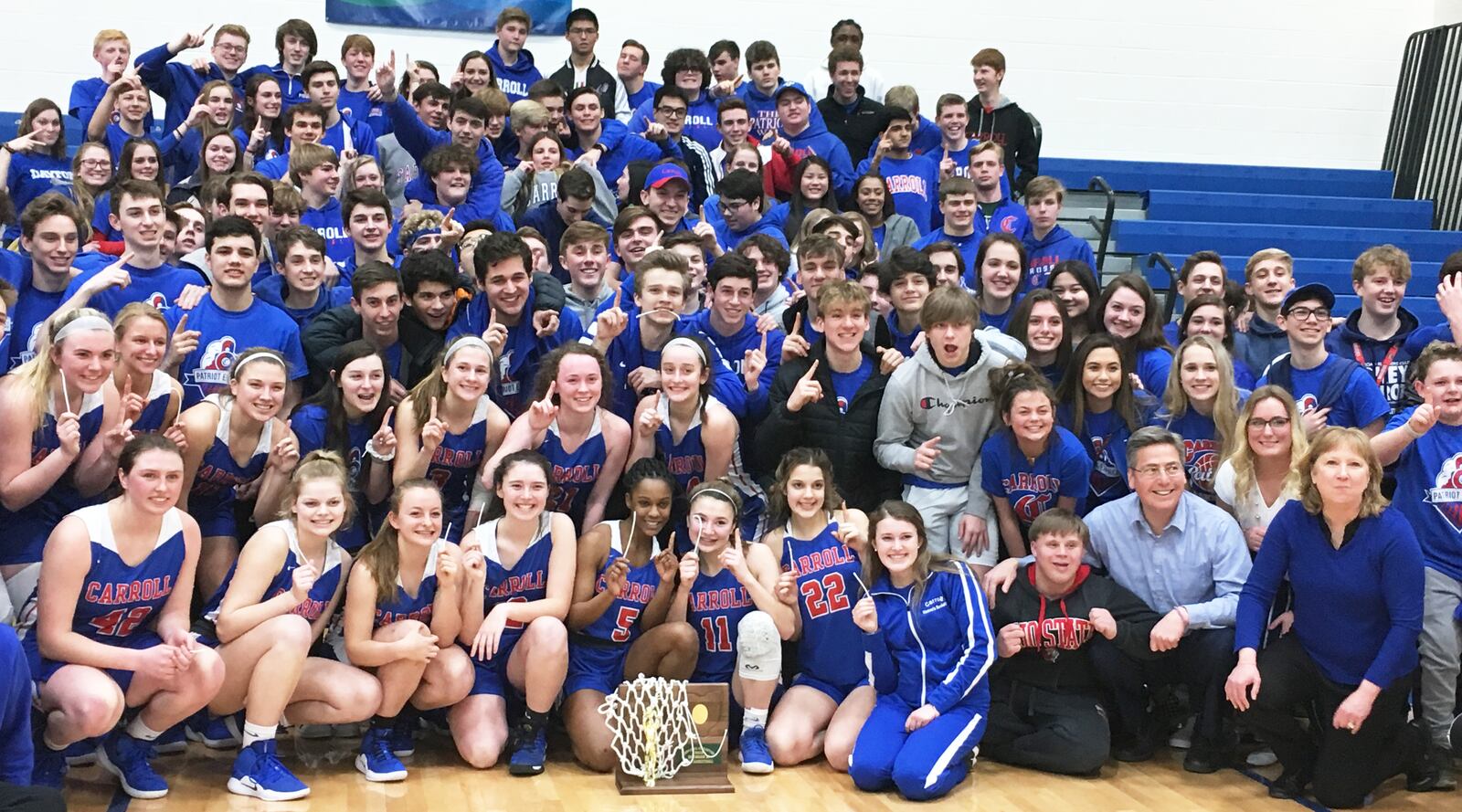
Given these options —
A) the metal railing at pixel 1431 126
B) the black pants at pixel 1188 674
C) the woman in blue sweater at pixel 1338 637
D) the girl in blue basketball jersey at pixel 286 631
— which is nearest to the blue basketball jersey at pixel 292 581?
the girl in blue basketball jersey at pixel 286 631

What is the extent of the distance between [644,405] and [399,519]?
3.54 feet

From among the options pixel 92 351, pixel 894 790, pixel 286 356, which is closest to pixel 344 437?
pixel 286 356

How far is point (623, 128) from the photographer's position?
8547 millimetres

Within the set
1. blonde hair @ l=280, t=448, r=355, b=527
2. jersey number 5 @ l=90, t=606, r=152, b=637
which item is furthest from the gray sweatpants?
jersey number 5 @ l=90, t=606, r=152, b=637

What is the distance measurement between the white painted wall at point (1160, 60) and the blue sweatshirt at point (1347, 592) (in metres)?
7.38

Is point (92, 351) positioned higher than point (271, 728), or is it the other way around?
point (92, 351)

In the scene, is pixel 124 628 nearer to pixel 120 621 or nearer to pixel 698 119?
pixel 120 621

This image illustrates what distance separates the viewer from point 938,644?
5004 millimetres

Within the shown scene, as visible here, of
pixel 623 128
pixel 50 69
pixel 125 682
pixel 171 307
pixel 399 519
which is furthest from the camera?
pixel 50 69

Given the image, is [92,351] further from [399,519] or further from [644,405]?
[644,405]

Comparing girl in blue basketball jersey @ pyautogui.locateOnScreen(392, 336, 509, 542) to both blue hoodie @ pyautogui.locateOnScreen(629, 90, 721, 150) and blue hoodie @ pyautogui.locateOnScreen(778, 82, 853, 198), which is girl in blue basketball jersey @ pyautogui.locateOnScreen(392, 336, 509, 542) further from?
blue hoodie @ pyautogui.locateOnScreen(629, 90, 721, 150)

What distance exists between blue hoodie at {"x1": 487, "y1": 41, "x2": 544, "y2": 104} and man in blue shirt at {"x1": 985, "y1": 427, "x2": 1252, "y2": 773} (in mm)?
5839

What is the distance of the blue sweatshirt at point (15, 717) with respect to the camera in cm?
361

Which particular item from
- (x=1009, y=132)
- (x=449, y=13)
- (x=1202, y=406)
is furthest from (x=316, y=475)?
(x=449, y=13)
